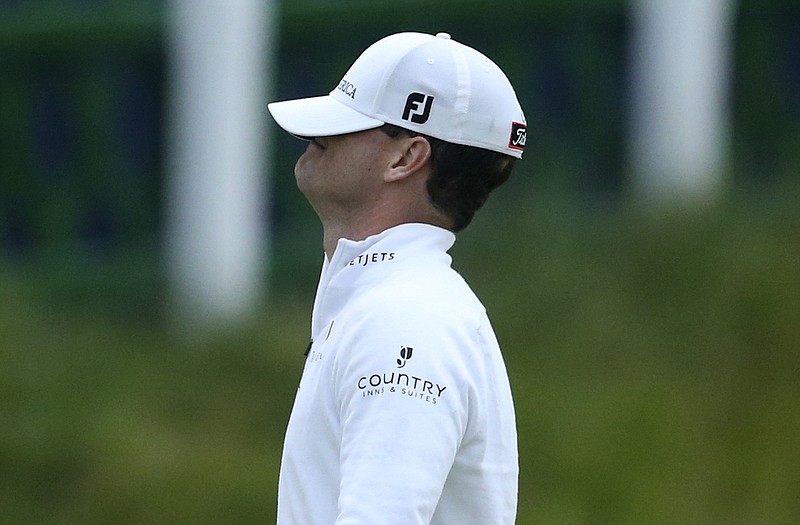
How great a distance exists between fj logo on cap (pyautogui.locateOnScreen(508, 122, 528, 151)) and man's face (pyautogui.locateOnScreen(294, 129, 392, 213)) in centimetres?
23

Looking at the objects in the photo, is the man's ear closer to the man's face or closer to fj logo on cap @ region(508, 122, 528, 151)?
the man's face

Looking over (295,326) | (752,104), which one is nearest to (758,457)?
(295,326)

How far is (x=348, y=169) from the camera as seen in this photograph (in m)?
2.76

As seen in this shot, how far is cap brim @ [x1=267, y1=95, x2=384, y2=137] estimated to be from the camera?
9.00 feet

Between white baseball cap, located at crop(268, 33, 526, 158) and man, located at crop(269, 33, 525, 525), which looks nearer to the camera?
man, located at crop(269, 33, 525, 525)

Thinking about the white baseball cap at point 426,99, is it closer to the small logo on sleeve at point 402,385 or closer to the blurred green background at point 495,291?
the small logo on sleeve at point 402,385

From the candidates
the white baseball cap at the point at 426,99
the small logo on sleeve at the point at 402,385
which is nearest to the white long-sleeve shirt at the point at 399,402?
the small logo on sleeve at the point at 402,385

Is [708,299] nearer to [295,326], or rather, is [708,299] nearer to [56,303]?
[295,326]

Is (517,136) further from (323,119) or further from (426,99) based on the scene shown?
(323,119)

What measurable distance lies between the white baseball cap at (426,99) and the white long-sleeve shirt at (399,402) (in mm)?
193

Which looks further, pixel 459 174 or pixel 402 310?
pixel 459 174

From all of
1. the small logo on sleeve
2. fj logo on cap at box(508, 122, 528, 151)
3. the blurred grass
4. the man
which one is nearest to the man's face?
the man

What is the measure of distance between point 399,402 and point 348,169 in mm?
525

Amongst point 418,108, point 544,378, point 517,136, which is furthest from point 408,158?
point 544,378
